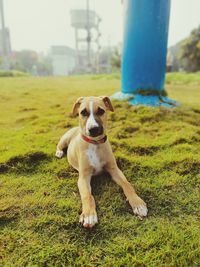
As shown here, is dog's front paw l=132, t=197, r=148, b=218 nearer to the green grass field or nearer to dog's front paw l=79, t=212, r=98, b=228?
the green grass field

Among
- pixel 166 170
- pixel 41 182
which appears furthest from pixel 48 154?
pixel 166 170

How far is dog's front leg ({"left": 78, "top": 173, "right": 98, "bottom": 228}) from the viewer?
2.14 m

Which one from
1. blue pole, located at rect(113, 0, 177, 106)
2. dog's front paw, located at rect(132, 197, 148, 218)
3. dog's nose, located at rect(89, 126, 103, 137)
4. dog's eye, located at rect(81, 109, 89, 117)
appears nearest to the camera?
dog's front paw, located at rect(132, 197, 148, 218)

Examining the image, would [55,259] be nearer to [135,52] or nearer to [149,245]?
[149,245]

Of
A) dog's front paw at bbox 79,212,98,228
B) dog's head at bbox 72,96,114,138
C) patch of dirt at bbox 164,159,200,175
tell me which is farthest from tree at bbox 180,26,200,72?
dog's front paw at bbox 79,212,98,228

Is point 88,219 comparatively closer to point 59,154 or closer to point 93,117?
point 93,117

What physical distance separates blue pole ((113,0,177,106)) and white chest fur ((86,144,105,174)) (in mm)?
3183

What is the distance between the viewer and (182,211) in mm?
2363

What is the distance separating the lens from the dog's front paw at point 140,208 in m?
2.28

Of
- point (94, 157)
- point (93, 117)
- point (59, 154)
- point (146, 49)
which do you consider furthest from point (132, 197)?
point (146, 49)

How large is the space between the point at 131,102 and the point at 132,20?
1843mm

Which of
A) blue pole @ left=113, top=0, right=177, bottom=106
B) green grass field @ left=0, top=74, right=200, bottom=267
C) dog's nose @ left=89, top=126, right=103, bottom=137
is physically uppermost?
blue pole @ left=113, top=0, right=177, bottom=106

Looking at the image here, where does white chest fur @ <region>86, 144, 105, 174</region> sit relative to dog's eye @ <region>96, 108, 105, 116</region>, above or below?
below

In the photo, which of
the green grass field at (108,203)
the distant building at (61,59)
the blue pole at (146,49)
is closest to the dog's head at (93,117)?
the green grass field at (108,203)
